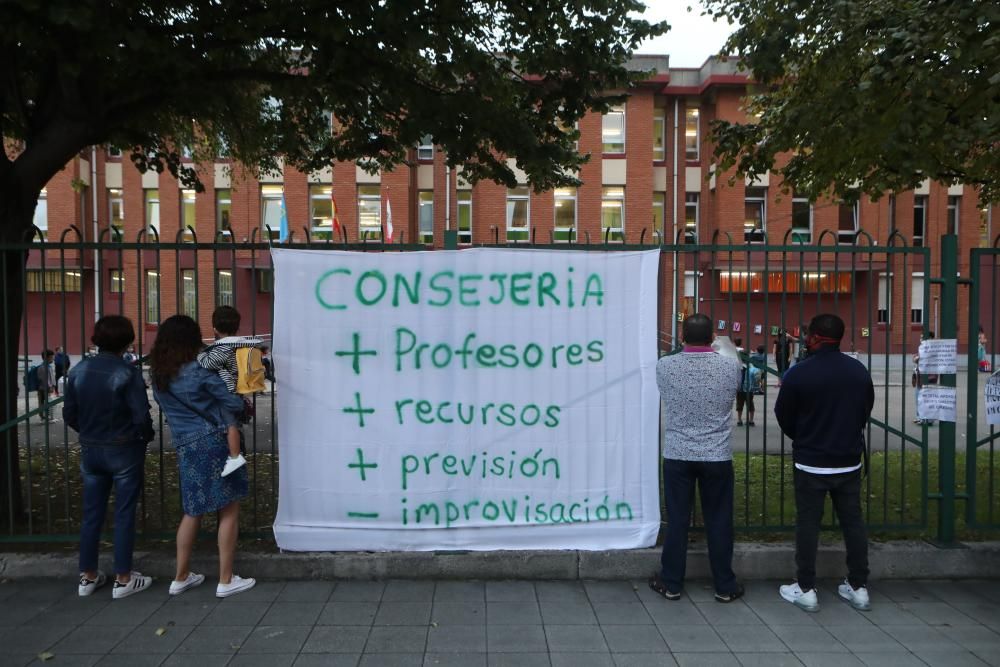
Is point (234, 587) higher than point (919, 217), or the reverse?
point (919, 217)

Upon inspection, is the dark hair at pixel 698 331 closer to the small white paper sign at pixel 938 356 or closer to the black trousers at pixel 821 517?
the black trousers at pixel 821 517

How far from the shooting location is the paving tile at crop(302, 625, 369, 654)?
3.68 m

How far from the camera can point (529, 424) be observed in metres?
4.66

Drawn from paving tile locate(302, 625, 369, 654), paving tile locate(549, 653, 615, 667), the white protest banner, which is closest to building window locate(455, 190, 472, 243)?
the white protest banner

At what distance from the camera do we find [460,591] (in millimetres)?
4422

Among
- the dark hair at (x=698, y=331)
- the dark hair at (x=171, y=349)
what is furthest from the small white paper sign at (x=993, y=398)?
the dark hair at (x=171, y=349)

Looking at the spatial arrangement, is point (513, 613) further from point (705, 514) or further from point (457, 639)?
→ point (705, 514)

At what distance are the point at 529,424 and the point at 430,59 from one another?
190 inches

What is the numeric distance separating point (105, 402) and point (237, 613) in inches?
61.1

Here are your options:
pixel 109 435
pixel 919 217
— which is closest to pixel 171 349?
pixel 109 435

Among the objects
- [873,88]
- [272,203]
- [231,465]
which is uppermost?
[272,203]

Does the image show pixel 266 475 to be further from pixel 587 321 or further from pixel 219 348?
pixel 587 321

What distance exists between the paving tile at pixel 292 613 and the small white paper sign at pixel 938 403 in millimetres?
4364

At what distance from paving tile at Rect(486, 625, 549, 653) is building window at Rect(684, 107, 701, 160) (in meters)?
25.8
